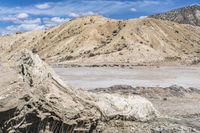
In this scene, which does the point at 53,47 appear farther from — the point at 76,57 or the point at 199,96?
the point at 199,96

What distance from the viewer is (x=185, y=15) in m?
126

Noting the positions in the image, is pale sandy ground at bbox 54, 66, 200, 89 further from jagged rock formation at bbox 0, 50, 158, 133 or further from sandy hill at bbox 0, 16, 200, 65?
jagged rock formation at bbox 0, 50, 158, 133

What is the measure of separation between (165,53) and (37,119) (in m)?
63.1

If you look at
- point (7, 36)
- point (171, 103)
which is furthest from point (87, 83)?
point (7, 36)

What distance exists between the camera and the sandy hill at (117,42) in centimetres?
6962

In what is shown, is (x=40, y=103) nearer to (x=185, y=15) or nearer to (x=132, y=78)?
(x=132, y=78)

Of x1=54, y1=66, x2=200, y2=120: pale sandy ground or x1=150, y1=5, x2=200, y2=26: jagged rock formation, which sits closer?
x1=54, y1=66, x2=200, y2=120: pale sandy ground

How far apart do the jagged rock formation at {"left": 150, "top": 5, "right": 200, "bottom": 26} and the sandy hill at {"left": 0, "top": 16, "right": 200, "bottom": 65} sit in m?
32.8

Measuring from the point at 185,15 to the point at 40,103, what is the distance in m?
118

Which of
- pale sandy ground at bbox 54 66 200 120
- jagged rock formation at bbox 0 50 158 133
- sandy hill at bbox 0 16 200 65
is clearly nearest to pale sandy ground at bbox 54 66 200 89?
pale sandy ground at bbox 54 66 200 120

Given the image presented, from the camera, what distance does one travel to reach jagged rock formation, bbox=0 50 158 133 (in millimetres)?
10164

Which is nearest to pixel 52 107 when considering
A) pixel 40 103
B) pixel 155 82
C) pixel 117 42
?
pixel 40 103

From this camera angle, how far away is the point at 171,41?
78.7 meters


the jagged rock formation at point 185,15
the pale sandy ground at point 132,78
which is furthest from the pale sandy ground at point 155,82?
the jagged rock formation at point 185,15
